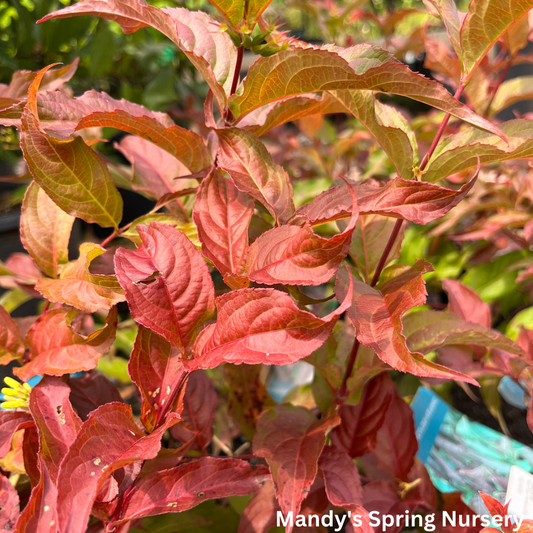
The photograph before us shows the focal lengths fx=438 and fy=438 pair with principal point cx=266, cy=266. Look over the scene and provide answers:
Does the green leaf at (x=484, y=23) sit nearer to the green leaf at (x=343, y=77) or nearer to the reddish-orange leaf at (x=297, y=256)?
the green leaf at (x=343, y=77)

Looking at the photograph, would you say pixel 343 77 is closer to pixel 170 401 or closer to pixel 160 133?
pixel 160 133

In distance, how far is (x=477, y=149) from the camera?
17.0 inches

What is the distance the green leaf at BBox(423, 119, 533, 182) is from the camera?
0.42 meters

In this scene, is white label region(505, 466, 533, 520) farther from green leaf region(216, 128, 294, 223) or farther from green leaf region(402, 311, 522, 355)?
green leaf region(216, 128, 294, 223)

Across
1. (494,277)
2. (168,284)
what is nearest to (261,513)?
(168,284)

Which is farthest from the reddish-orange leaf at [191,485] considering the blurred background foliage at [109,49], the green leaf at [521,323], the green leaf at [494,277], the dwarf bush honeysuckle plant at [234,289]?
the blurred background foliage at [109,49]

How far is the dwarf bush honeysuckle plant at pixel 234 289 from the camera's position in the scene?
1.21ft

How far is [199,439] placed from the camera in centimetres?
61

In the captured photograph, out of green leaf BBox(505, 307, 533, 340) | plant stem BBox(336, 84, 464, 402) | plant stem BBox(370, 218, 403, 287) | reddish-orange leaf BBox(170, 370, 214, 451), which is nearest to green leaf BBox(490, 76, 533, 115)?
green leaf BBox(505, 307, 533, 340)

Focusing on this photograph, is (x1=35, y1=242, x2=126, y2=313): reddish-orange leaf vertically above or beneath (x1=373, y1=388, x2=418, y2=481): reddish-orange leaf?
above

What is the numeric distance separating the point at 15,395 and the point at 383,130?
0.50m

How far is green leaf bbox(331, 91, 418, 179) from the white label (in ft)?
1.30

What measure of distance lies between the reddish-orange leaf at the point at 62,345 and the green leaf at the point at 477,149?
388 mm

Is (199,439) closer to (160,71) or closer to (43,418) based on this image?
(43,418)
